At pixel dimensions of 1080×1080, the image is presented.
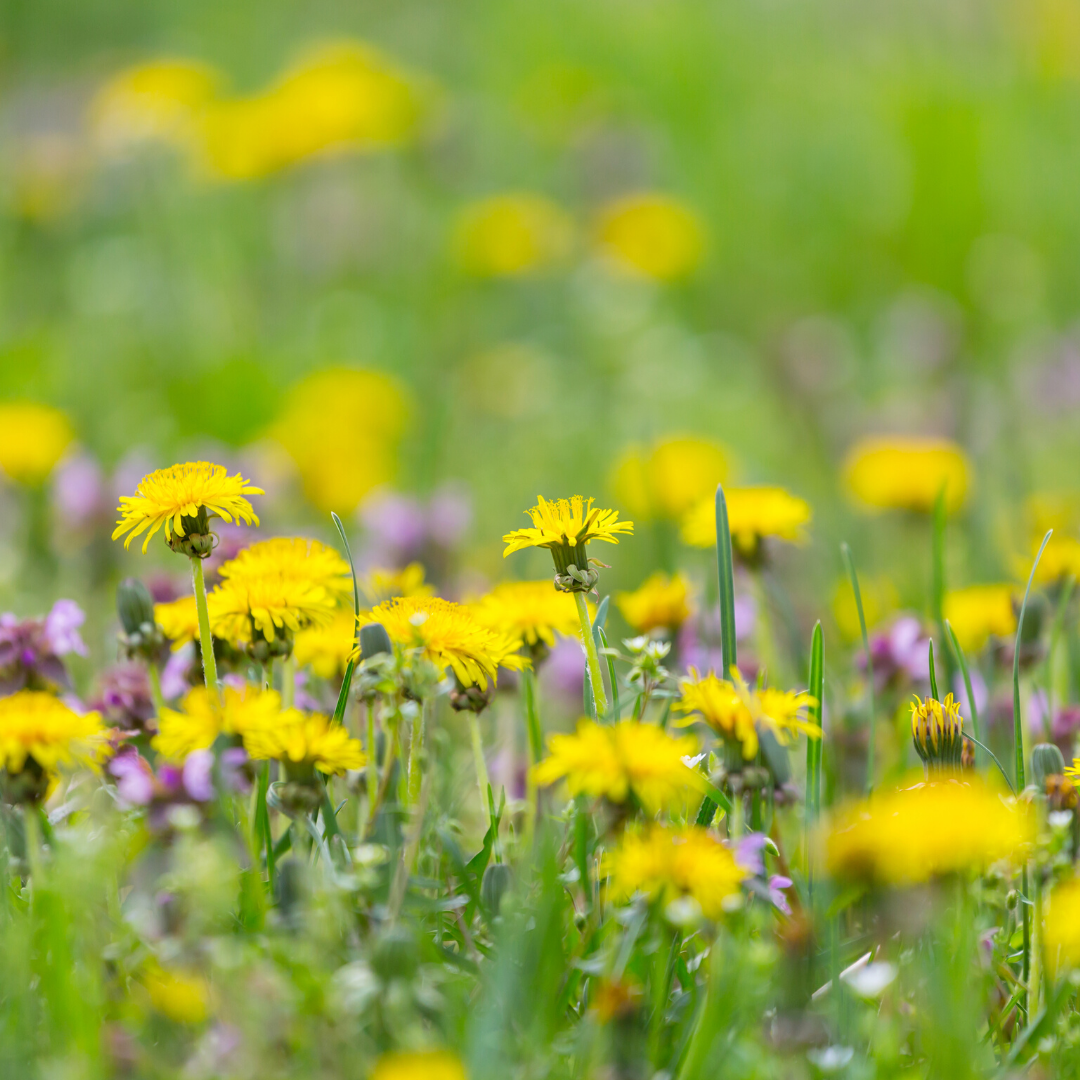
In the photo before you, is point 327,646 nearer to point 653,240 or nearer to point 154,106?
point 653,240

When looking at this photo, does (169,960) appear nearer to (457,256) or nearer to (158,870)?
(158,870)

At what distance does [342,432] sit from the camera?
269cm

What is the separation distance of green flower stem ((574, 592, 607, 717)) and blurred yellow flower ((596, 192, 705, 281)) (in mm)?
2976

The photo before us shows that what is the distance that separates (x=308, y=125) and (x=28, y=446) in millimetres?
2196

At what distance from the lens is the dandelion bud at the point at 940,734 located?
817mm

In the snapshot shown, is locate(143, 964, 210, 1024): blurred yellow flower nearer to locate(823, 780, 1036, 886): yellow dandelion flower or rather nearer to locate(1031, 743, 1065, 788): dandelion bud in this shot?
locate(823, 780, 1036, 886): yellow dandelion flower

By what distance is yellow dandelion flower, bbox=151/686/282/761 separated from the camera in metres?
0.74

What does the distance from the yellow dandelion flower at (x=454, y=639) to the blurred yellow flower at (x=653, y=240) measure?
2.99 meters

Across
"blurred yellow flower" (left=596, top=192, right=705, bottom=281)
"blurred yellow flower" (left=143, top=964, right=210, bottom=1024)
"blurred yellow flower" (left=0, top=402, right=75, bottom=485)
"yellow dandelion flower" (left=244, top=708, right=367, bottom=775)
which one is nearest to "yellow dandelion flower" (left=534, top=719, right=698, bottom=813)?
"yellow dandelion flower" (left=244, top=708, right=367, bottom=775)

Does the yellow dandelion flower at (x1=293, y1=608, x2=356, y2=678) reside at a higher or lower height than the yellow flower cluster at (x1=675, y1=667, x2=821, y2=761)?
higher

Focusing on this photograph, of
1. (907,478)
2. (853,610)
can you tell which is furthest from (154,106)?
(853,610)

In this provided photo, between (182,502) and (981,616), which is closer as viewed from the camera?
(182,502)

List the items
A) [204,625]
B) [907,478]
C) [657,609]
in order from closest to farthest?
1. [204,625]
2. [657,609]
3. [907,478]

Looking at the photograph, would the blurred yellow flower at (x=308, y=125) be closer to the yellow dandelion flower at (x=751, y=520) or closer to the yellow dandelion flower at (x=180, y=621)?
the yellow dandelion flower at (x=751, y=520)
